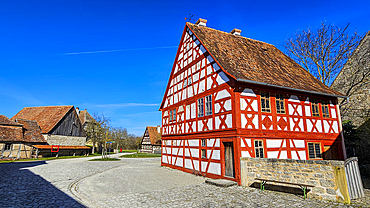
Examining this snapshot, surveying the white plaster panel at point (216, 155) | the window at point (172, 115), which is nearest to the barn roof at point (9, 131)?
the window at point (172, 115)

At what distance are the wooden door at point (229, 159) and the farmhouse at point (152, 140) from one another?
122 feet

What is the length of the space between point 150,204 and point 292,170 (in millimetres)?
5900

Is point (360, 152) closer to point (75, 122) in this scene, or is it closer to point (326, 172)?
point (326, 172)

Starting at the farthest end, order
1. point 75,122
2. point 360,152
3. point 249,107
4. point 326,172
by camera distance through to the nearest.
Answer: point 75,122
point 360,152
point 249,107
point 326,172

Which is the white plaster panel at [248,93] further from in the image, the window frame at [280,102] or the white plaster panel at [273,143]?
the white plaster panel at [273,143]

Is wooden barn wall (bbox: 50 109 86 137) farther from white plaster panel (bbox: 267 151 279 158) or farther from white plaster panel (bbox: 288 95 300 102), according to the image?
white plaster panel (bbox: 288 95 300 102)

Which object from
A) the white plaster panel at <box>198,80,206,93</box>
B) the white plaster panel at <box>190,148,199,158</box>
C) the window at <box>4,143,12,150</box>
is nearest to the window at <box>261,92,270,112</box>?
the white plaster panel at <box>198,80,206,93</box>

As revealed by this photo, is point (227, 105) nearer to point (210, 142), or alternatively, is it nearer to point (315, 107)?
A: point (210, 142)

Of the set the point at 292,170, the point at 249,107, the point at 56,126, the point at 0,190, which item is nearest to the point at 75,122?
the point at 56,126

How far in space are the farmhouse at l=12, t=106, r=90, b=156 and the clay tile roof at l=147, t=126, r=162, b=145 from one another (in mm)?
14090

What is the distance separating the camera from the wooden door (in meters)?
11.9

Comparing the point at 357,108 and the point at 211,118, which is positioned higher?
the point at 357,108

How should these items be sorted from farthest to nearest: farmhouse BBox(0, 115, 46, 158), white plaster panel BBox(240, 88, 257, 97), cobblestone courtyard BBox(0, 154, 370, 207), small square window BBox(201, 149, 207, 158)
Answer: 1. farmhouse BBox(0, 115, 46, 158)
2. small square window BBox(201, 149, 207, 158)
3. white plaster panel BBox(240, 88, 257, 97)
4. cobblestone courtyard BBox(0, 154, 370, 207)

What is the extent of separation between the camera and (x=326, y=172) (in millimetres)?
7898
